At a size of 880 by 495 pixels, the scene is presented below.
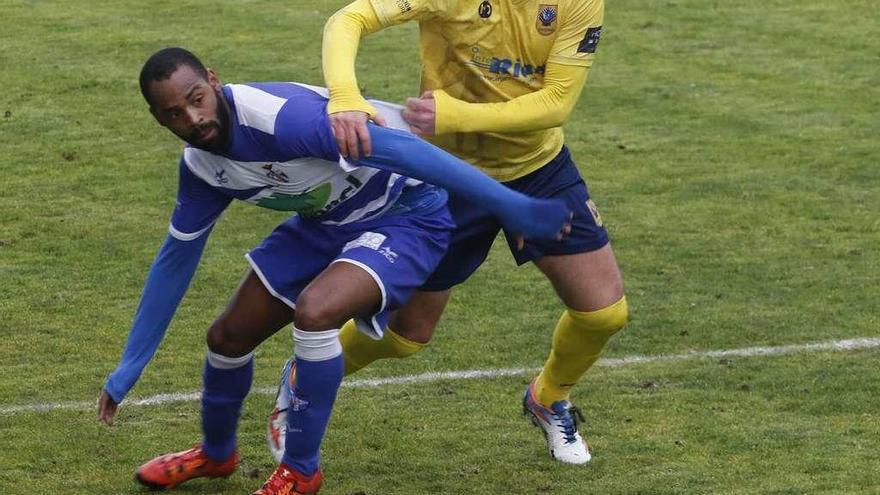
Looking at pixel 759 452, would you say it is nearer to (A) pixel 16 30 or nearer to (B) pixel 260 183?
(B) pixel 260 183

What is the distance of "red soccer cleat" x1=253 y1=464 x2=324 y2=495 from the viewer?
551cm

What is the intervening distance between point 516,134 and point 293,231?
0.95 meters

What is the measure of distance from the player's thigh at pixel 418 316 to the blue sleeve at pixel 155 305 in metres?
1.01

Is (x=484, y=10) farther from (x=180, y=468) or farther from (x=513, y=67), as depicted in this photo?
(x=180, y=468)

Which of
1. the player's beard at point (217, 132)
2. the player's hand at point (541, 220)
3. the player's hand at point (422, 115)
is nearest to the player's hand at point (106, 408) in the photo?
the player's beard at point (217, 132)

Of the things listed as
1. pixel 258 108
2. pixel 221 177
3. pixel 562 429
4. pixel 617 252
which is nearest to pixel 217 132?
pixel 258 108

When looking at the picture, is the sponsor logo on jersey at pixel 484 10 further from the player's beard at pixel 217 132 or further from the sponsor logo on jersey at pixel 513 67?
the player's beard at pixel 217 132

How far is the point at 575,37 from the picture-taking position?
5.97 metres

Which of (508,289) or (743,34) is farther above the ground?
(508,289)

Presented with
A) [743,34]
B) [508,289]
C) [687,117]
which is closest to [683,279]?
[508,289]

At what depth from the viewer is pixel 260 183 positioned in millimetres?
5496

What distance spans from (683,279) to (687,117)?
364cm

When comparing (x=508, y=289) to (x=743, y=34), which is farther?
(x=743, y=34)

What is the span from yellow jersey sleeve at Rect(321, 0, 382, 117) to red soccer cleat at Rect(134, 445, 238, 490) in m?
1.40
